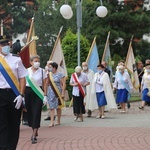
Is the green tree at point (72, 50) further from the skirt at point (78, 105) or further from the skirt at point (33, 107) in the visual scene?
the skirt at point (33, 107)

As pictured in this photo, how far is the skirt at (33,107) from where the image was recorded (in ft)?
34.0

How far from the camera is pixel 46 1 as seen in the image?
132ft

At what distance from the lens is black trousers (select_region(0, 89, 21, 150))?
7.24 m

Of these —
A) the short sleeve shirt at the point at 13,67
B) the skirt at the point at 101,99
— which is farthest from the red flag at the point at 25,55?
the short sleeve shirt at the point at 13,67

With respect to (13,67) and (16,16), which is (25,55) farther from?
→ (16,16)

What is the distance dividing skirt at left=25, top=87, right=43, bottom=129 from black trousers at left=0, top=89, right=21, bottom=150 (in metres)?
2.80

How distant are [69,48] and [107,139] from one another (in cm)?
1669

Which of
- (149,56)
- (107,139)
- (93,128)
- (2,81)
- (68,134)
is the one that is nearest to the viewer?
(2,81)

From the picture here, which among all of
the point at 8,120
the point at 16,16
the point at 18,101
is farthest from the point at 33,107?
the point at 16,16

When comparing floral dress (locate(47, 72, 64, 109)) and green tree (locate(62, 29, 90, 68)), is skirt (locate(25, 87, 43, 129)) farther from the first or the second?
green tree (locate(62, 29, 90, 68))

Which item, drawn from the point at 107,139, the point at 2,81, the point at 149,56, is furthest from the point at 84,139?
the point at 149,56

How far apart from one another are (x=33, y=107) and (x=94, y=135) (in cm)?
150

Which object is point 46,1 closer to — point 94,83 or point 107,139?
point 94,83

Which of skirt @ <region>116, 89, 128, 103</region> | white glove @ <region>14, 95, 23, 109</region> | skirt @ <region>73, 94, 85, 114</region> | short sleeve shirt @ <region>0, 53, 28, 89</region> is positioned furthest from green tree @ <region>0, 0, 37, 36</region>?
white glove @ <region>14, 95, 23, 109</region>
